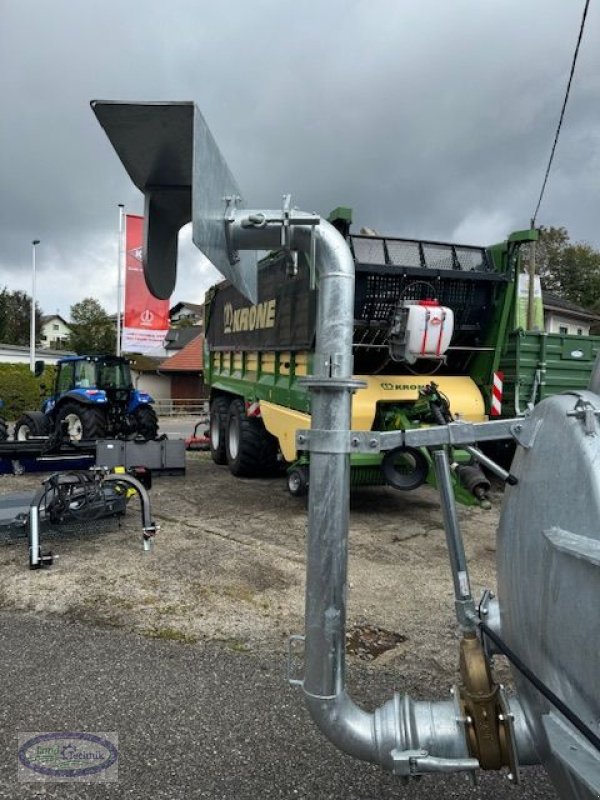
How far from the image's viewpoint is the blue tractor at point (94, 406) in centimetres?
1161

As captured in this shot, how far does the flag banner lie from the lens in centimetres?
1809

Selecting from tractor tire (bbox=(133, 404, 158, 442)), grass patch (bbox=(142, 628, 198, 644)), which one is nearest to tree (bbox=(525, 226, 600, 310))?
tractor tire (bbox=(133, 404, 158, 442))

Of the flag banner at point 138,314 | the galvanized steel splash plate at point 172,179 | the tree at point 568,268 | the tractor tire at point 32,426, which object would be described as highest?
the tree at point 568,268

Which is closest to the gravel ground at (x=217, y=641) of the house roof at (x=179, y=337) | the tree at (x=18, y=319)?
the house roof at (x=179, y=337)

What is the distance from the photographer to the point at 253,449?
9.28 metres

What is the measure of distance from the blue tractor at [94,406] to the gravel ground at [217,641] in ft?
17.2

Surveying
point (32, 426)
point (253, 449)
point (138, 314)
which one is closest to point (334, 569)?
point (253, 449)

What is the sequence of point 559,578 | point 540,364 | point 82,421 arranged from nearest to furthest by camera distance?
point 559,578
point 540,364
point 82,421

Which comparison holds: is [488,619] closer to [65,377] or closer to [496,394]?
[496,394]

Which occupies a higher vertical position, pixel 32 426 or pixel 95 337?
pixel 95 337

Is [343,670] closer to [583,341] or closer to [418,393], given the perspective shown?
[418,393]

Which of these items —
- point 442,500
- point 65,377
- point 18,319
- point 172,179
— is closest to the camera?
point 172,179

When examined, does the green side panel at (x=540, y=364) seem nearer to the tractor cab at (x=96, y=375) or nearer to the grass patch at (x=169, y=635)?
the grass patch at (x=169, y=635)

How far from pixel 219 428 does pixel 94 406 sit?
2.46 meters
